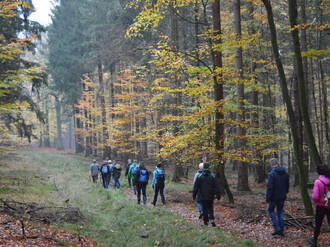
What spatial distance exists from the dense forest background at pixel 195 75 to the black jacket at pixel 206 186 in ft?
6.01

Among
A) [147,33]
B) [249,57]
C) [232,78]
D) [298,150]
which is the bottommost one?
[298,150]

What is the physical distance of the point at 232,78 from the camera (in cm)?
997

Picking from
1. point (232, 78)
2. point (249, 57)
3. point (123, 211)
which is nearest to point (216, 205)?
point (123, 211)

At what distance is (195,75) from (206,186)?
812 centimetres

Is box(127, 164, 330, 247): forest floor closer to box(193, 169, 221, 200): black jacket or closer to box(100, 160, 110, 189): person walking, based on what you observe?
box(193, 169, 221, 200): black jacket

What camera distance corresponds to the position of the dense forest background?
9.39 meters

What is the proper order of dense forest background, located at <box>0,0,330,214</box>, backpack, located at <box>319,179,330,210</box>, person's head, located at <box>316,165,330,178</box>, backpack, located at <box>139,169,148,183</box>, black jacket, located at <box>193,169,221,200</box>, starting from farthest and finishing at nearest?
backpack, located at <box>139,169,148,183</box>
dense forest background, located at <box>0,0,330,214</box>
black jacket, located at <box>193,169,221,200</box>
person's head, located at <box>316,165,330,178</box>
backpack, located at <box>319,179,330,210</box>

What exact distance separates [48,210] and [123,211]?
2.71 m

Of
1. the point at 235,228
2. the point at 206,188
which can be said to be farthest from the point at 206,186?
the point at 235,228

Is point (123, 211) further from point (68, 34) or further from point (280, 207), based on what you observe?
point (68, 34)

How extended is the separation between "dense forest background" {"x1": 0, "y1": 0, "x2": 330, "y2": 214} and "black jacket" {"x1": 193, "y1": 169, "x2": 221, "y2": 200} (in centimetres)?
183

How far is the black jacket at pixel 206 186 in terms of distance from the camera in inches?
290

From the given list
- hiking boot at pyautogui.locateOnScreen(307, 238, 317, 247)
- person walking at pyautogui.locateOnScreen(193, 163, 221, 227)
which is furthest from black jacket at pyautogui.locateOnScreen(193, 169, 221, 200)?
hiking boot at pyautogui.locateOnScreen(307, 238, 317, 247)

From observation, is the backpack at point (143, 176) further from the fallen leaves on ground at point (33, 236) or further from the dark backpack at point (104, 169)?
the dark backpack at point (104, 169)
